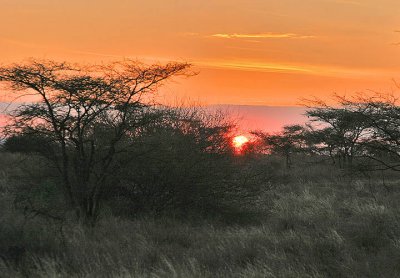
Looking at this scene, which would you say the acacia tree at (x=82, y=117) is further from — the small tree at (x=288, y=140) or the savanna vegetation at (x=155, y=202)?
the small tree at (x=288, y=140)

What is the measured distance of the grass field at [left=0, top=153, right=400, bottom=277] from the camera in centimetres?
627

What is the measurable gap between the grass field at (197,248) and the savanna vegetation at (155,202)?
28 millimetres

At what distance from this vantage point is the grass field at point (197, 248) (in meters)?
6.27

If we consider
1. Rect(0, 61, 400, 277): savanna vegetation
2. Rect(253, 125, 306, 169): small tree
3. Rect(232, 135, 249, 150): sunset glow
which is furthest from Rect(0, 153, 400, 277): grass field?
Rect(253, 125, 306, 169): small tree

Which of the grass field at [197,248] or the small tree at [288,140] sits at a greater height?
the small tree at [288,140]

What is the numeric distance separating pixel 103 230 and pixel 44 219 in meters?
1.11

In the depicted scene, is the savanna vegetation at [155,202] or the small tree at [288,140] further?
the small tree at [288,140]

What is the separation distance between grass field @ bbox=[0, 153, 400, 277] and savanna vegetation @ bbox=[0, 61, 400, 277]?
3cm

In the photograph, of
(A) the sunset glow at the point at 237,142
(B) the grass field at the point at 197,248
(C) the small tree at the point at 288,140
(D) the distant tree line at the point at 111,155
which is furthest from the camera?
(C) the small tree at the point at 288,140

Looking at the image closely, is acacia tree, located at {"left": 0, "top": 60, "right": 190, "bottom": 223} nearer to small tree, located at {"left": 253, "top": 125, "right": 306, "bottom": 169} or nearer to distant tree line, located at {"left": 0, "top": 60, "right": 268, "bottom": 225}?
distant tree line, located at {"left": 0, "top": 60, "right": 268, "bottom": 225}

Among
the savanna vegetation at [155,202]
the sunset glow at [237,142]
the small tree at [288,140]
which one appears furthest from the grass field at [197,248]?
the small tree at [288,140]

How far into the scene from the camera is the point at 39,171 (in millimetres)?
11492

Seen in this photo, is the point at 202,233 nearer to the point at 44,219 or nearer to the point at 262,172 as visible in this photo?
the point at 44,219

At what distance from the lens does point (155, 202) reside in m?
11.5
